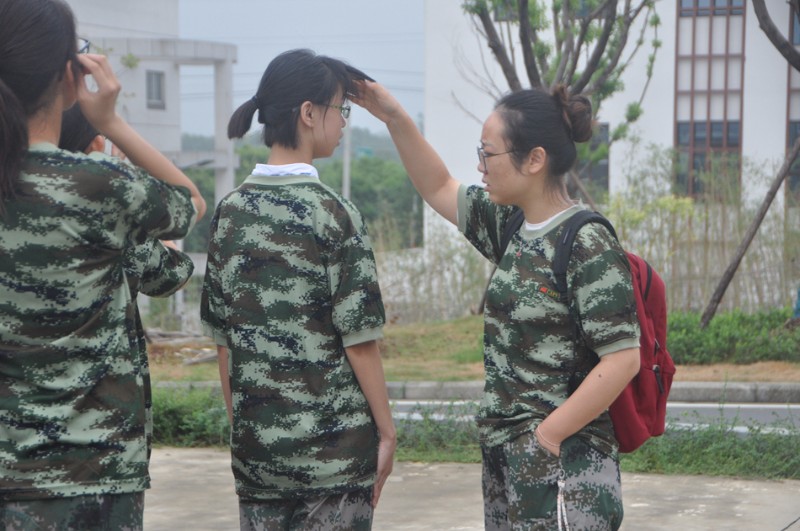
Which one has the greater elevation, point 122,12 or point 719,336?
point 122,12

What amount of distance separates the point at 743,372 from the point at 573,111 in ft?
24.1

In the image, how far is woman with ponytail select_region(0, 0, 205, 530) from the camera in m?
2.17

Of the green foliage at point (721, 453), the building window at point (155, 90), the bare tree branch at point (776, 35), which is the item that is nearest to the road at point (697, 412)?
the green foliage at point (721, 453)

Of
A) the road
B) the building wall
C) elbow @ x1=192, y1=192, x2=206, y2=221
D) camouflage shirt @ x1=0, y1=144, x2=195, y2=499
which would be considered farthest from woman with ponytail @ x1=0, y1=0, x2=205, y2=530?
Result: the building wall

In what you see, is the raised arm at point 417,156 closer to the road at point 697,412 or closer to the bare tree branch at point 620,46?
the road at point 697,412

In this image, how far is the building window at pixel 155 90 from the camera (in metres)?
34.2

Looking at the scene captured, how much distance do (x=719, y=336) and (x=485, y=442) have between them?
25.8ft

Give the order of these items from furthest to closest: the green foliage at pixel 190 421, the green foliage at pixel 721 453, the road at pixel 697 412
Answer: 1. the green foliage at pixel 190 421
2. the road at pixel 697 412
3. the green foliage at pixel 721 453

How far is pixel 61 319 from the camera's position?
2.21 meters

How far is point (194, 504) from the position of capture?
5.37 meters

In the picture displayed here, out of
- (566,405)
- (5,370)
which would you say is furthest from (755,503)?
(5,370)

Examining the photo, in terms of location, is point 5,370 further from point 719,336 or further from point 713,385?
point 719,336

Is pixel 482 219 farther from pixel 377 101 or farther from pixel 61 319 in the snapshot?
pixel 61 319

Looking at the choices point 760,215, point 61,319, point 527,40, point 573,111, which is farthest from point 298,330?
point 527,40
